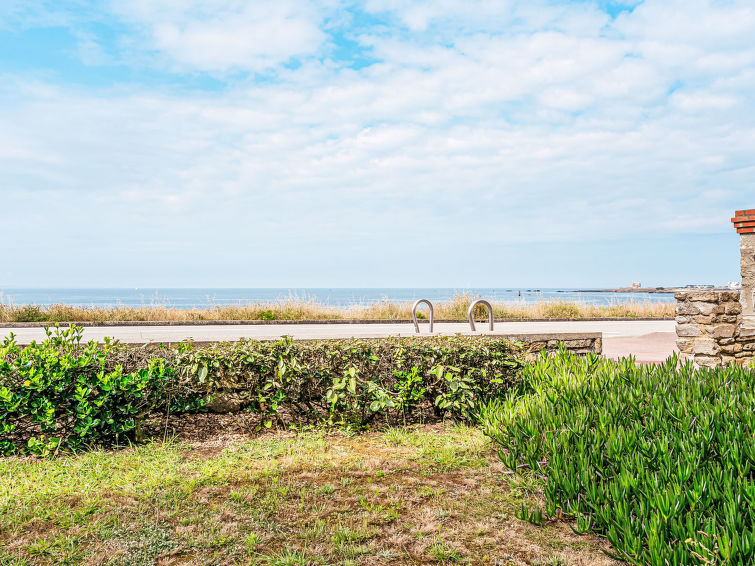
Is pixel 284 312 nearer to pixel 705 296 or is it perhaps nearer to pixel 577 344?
pixel 577 344

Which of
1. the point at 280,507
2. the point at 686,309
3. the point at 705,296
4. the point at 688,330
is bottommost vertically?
the point at 280,507

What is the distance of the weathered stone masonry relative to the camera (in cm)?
878

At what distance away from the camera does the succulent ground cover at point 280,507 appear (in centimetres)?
326

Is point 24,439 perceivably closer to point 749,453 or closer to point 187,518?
point 187,518

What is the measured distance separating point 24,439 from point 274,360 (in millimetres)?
2761

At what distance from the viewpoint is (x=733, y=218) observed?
13.1m

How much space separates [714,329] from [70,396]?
941 cm

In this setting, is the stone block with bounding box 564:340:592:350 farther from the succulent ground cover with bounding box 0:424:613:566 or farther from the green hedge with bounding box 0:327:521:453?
the succulent ground cover with bounding box 0:424:613:566

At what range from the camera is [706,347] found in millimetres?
8883

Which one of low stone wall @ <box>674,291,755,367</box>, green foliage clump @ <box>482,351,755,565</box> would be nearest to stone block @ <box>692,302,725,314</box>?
low stone wall @ <box>674,291,755,367</box>

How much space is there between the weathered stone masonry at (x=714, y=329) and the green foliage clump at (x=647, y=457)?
384 centimetres

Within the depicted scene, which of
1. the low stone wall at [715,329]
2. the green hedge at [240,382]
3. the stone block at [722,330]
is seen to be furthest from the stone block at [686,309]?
the green hedge at [240,382]

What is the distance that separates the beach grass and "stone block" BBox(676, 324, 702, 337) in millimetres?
11161

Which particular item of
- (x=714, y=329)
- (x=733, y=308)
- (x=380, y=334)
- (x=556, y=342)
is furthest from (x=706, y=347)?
(x=380, y=334)
